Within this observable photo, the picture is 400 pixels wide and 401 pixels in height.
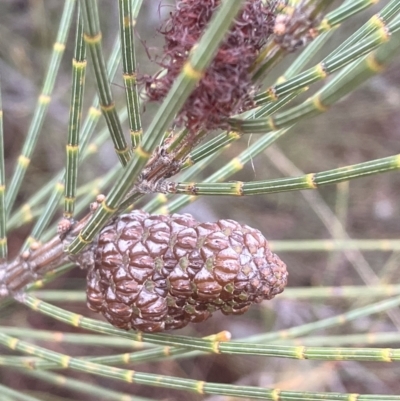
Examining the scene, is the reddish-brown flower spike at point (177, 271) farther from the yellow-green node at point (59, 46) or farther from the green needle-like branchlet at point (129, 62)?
the yellow-green node at point (59, 46)

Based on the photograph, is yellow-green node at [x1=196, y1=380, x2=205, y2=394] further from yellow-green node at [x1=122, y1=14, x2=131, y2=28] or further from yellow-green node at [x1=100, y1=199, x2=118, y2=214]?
yellow-green node at [x1=122, y1=14, x2=131, y2=28]

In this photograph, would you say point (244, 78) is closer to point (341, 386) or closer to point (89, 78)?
point (89, 78)

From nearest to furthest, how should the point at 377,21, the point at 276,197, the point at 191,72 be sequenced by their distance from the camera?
the point at 191,72
the point at 377,21
the point at 276,197

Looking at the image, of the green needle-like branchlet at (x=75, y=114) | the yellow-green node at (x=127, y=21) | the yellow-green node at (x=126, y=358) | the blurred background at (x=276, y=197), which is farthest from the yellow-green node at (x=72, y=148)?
the blurred background at (x=276, y=197)

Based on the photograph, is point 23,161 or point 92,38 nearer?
point 92,38

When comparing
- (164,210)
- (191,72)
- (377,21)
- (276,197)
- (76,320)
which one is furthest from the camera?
(276,197)

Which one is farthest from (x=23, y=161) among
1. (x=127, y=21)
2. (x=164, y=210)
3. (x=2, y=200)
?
(x=127, y=21)

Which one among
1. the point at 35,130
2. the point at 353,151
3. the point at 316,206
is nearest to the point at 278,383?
the point at 316,206

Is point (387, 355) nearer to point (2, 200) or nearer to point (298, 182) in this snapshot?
point (298, 182)
